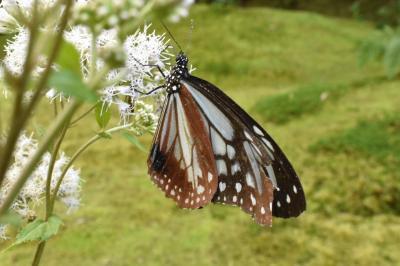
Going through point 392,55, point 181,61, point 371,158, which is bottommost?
point 181,61

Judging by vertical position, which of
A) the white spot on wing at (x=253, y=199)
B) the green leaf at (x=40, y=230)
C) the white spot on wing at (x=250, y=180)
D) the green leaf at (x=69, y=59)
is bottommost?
the green leaf at (x=40, y=230)

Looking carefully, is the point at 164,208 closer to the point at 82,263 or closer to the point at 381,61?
the point at 82,263

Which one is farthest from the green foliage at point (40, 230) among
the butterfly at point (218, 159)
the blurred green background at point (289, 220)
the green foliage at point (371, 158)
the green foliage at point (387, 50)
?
the green foliage at point (387, 50)

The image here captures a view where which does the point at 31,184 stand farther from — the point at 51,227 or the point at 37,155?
the point at 37,155

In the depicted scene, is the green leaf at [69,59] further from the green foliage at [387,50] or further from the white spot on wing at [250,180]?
the green foliage at [387,50]

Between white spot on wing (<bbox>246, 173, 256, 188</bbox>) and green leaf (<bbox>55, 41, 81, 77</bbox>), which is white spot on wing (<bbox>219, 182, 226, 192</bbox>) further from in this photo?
green leaf (<bbox>55, 41, 81, 77</bbox>)

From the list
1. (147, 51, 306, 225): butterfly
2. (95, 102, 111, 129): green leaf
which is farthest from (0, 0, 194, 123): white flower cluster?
(147, 51, 306, 225): butterfly

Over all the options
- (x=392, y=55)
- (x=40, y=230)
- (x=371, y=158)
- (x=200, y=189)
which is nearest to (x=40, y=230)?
(x=40, y=230)
